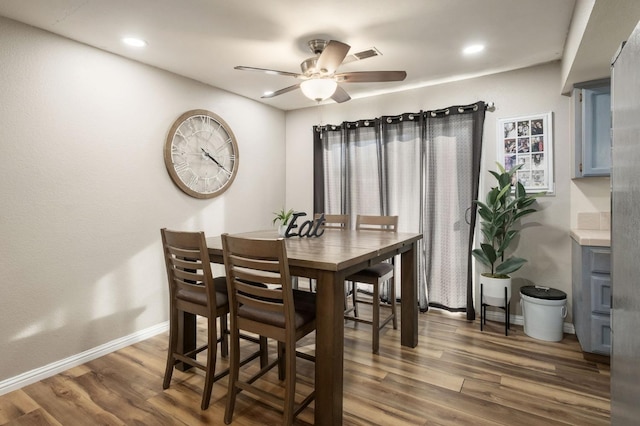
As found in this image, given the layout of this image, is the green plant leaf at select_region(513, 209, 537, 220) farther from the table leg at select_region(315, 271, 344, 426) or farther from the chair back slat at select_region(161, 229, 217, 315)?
the chair back slat at select_region(161, 229, 217, 315)

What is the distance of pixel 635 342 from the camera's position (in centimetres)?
96

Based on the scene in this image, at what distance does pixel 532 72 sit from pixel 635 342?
2956 millimetres

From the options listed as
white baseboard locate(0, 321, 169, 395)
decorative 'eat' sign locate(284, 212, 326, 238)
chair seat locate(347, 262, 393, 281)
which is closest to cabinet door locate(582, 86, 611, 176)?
chair seat locate(347, 262, 393, 281)

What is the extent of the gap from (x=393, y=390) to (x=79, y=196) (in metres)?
2.64

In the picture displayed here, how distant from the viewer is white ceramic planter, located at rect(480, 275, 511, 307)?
300 centimetres

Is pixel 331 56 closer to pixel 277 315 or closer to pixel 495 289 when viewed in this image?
pixel 277 315

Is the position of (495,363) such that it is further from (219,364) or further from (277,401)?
(219,364)

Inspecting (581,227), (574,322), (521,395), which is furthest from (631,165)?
(574,322)

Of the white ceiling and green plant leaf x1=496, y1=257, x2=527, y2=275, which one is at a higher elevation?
the white ceiling

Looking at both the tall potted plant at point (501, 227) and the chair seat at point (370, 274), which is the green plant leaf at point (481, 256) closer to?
the tall potted plant at point (501, 227)

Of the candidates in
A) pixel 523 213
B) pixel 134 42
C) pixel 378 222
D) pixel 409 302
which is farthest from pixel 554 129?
pixel 134 42

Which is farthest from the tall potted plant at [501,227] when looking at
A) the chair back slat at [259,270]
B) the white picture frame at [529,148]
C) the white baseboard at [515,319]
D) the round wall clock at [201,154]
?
the round wall clock at [201,154]

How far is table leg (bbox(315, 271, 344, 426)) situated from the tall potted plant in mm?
1931

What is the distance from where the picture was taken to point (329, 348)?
5.64ft
